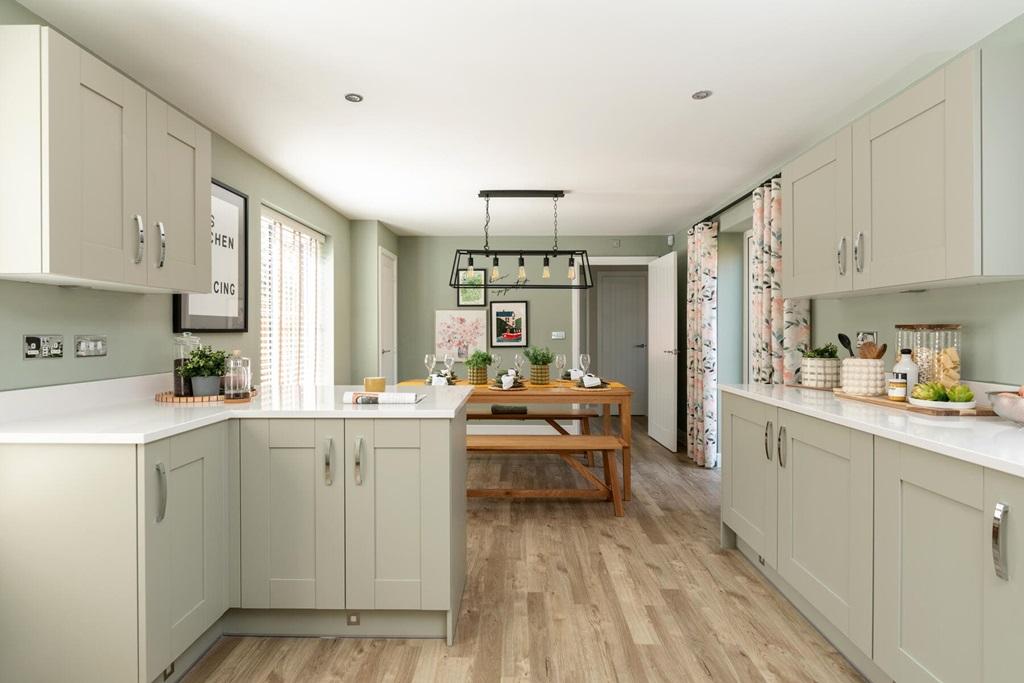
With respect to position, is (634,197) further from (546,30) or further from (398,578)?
(398,578)

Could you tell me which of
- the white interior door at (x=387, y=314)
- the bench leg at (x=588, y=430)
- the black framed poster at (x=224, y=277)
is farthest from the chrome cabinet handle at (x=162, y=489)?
the white interior door at (x=387, y=314)

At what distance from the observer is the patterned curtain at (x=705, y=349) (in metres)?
5.10

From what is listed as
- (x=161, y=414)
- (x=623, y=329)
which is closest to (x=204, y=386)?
(x=161, y=414)

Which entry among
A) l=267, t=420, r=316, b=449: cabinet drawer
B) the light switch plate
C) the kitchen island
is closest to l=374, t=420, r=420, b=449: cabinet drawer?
the kitchen island

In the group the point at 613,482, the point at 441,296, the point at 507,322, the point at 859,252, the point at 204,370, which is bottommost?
the point at 613,482

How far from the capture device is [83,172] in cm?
185

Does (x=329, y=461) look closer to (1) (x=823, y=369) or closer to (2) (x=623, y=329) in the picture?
(1) (x=823, y=369)

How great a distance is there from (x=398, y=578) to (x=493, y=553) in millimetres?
1034

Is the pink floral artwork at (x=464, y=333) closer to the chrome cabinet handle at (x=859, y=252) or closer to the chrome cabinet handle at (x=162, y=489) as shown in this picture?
the chrome cabinet handle at (x=859, y=252)

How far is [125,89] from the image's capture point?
80.3 inches

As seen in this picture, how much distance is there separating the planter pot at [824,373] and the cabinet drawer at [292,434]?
2.41m

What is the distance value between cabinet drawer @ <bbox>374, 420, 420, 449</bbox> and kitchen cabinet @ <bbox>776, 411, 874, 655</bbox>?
1478 millimetres

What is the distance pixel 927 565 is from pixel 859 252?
51.6 inches

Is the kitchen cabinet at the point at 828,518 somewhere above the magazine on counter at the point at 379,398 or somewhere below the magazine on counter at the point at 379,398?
below
